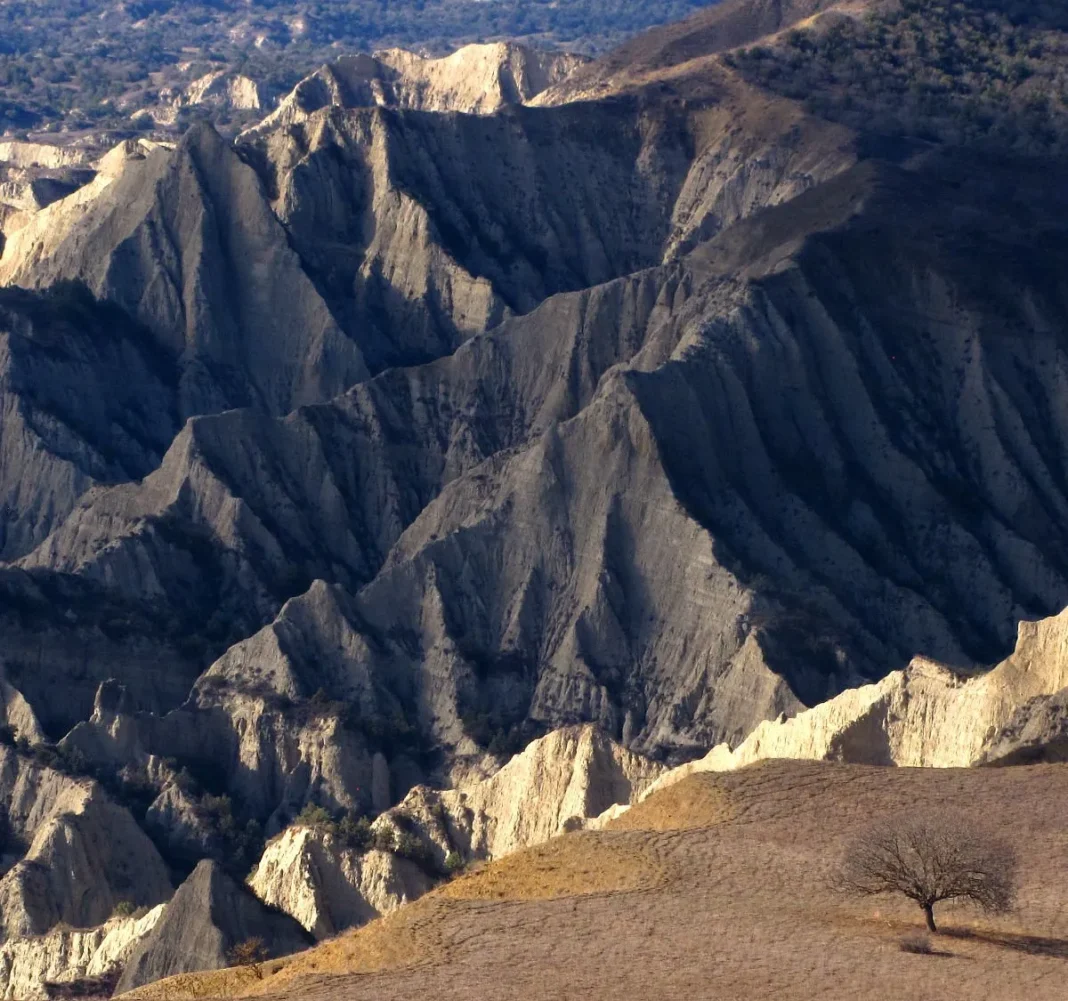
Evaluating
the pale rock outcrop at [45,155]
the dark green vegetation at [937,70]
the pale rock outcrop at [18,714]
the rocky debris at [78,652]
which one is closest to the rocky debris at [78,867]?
the pale rock outcrop at [18,714]

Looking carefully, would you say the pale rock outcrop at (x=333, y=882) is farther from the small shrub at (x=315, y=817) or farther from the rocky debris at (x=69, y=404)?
the rocky debris at (x=69, y=404)

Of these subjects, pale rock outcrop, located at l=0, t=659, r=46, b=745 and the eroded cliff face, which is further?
pale rock outcrop, located at l=0, t=659, r=46, b=745

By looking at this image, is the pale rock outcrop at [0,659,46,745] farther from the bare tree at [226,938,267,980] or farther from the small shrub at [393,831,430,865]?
the bare tree at [226,938,267,980]

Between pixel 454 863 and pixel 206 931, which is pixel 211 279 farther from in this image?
pixel 206 931

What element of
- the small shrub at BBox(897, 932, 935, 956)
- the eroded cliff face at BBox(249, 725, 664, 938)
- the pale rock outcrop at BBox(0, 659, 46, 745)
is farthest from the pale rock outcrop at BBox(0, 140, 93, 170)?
the small shrub at BBox(897, 932, 935, 956)

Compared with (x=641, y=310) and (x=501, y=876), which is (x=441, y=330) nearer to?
(x=641, y=310)
